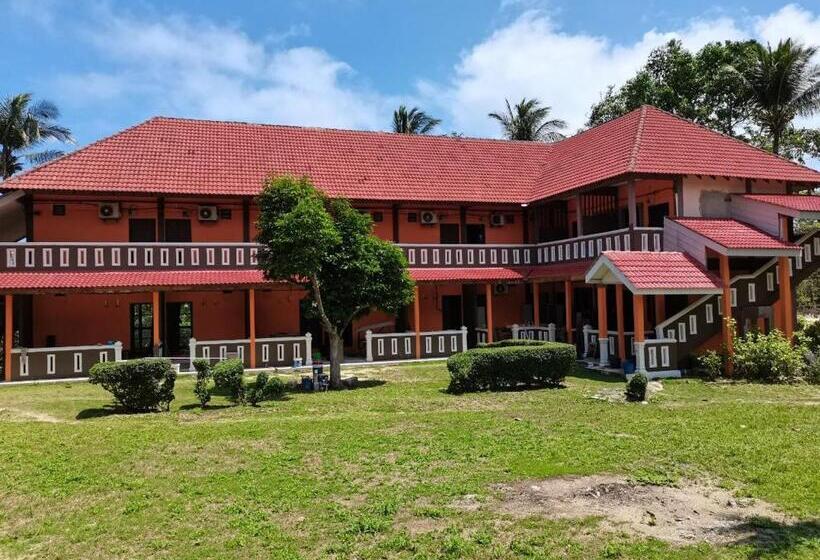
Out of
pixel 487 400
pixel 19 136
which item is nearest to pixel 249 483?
pixel 487 400

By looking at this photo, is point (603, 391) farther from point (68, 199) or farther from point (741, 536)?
point (68, 199)

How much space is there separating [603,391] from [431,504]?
7.91m

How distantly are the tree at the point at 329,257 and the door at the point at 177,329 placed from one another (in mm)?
7106

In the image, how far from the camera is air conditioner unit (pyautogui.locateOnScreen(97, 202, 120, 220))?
62.2 ft

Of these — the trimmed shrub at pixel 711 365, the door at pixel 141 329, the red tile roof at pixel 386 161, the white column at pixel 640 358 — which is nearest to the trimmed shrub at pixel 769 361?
the trimmed shrub at pixel 711 365

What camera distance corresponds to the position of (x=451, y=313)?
23.5 metres

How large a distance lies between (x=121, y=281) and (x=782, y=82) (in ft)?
93.4

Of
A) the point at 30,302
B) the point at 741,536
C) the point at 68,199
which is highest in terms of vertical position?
the point at 68,199

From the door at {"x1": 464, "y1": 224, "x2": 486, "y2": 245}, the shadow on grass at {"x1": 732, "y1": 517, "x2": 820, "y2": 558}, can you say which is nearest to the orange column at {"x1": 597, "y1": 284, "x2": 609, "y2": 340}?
the door at {"x1": 464, "y1": 224, "x2": 486, "y2": 245}

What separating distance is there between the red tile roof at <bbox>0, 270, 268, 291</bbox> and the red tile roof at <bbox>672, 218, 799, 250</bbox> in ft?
39.0

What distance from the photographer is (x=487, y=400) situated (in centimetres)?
1241

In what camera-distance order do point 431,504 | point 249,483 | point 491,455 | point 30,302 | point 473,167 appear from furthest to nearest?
point 473,167, point 30,302, point 491,455, point 249,483, point 431,504

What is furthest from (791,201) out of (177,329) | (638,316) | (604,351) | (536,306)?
(177,329)

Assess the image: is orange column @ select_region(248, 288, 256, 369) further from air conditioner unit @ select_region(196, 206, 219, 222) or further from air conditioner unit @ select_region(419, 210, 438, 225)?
air conditioner unit @ select_region(419, 210, 438, 225)
